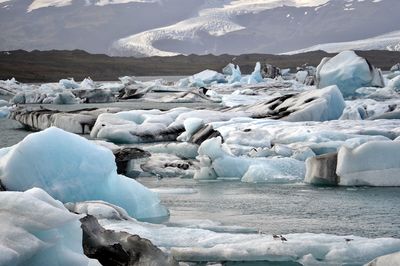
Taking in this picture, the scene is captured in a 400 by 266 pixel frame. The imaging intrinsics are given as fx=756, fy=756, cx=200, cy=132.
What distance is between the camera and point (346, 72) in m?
24.1

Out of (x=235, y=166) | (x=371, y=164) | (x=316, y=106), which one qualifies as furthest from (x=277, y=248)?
(x=316, y=106)

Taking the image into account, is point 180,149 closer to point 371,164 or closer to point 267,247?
point 371,164

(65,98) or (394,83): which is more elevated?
(65,98)

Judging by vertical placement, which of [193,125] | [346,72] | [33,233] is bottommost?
[346,72]

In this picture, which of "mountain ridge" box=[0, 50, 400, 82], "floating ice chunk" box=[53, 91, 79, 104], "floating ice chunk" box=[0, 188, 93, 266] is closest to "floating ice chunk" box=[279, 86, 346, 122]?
"floating ice chunk" box=[0, 188, 93, 266]

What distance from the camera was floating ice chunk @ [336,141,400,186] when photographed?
8969 millimetres

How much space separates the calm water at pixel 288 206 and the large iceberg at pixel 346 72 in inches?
588

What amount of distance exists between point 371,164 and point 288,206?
1769mm

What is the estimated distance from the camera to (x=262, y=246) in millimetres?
5391

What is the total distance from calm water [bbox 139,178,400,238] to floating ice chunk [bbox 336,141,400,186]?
24 centimetres

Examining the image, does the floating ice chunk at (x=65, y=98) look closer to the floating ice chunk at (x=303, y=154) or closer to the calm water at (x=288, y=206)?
the floating ice chunk at (x=303, y=154)

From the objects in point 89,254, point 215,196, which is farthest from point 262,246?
point 215,196

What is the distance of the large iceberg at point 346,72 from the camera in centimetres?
2411

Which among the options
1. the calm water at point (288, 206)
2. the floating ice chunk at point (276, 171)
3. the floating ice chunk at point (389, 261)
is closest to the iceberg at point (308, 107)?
the floating ice chunk at point (276, 171)
